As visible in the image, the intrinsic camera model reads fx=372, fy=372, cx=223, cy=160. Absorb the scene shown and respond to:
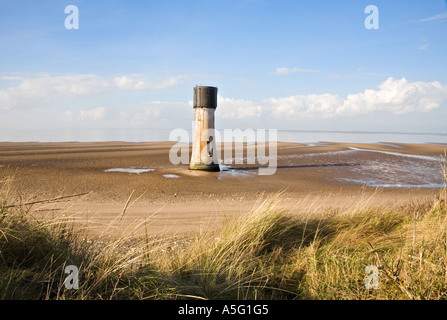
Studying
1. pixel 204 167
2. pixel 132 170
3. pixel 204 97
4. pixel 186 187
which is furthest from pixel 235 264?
pixel 132 170

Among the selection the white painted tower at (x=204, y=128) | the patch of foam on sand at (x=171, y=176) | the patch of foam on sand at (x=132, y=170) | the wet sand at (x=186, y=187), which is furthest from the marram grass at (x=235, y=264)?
the patch of foam on sand at (x=132, y=170)

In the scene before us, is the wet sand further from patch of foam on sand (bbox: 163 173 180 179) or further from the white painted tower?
the white painted tower

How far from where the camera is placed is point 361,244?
5.12 meters

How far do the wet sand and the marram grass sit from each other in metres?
1.62

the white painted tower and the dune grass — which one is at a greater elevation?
the white painted tower

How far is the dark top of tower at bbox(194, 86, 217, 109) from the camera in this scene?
14.1m

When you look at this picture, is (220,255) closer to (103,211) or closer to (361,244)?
(361,244)

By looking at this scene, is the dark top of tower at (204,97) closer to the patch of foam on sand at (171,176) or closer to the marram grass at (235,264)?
the patch of foam on sand at (171,176)

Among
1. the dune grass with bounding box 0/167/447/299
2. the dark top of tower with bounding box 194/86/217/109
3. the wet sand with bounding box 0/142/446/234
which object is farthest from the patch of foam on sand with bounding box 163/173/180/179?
the dune grass with bounding box 0/167/447/299

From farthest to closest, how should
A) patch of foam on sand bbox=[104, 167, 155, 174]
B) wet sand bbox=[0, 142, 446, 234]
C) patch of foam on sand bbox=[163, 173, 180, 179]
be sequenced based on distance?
1. patch of foam on sand bbox=[104, 167, 155, 174]
2. patch of foam on sand bbox=[163, 173, 180, 179]
3. wet sand bbox=[0, 142, 446, 234]

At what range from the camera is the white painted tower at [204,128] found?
14.2 meters
